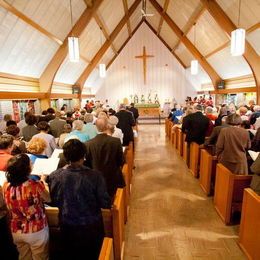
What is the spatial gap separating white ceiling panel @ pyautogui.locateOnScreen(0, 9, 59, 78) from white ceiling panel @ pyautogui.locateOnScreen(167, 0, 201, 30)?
492cm

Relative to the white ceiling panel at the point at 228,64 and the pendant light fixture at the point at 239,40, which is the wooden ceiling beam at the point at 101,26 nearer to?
the pendant light fixture at the point at 239,40

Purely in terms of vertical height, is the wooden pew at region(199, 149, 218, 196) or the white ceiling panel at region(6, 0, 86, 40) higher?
the white ceiling panel at region(6, 0, 86, 40)

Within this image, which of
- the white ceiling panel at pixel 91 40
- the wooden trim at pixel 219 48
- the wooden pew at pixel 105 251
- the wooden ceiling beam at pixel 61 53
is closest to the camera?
the wooden pew at pixel 105 251

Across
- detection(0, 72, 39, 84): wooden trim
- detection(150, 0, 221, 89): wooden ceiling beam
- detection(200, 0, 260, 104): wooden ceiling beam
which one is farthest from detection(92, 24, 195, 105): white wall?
detection(0, 72, 39, 84): wooden trim

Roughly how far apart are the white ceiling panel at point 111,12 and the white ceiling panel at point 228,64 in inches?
181

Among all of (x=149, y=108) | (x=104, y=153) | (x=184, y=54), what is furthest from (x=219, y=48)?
A: (x=104, y=153)

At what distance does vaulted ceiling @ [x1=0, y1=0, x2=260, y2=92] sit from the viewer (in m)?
5.66

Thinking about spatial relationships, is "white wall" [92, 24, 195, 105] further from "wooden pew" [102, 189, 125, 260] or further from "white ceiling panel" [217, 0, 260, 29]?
"wooden pew" [102, 189, 125, 260]

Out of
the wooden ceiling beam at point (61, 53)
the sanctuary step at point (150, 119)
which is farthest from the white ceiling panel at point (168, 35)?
the wooden ceiling beam at point (61, 53)

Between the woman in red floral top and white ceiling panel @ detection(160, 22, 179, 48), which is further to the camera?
white ceiling panel @ detection(160, 22, 179, 48)

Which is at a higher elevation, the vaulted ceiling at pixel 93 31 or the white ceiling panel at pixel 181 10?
the white ceiling panel at pixel 181 10

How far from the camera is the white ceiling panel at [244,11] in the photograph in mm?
6062

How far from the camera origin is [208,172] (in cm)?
400

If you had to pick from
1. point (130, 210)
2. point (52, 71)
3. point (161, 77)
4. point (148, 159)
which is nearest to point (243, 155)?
point (130, 210)
